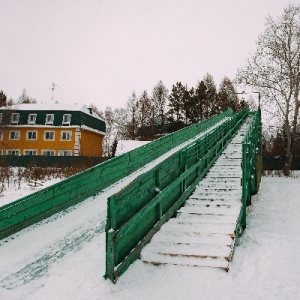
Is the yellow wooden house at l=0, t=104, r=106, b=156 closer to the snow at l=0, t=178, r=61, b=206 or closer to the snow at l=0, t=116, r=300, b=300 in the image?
the snow at l=0, t=178, r=61, b=206

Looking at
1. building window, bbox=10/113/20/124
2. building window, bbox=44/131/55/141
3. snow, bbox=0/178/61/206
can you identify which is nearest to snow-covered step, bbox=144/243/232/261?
snow, bbox=0/178/61/206

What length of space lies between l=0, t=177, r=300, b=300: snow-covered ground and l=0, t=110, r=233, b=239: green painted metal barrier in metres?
0.38

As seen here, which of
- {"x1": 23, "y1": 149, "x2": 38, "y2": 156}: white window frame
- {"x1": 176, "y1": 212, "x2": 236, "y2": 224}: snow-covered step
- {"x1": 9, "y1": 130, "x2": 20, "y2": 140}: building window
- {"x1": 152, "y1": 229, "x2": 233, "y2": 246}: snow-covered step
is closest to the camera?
{"x1": 152, "y1": 229, "x2": 233, "y2": 246}: snow-covered step

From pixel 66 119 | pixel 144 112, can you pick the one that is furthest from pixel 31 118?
pixel 144 112

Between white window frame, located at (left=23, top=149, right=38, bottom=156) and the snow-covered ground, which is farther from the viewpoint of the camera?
white window frame, located at (left=23, top=149, right=38, bottom=156)

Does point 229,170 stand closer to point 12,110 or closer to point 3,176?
point 3,176

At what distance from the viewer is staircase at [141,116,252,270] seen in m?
5.64

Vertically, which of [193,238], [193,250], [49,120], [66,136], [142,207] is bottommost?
[193,250]

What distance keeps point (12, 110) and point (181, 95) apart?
28385 millimetres

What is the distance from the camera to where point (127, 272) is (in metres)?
5.20

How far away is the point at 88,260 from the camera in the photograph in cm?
576

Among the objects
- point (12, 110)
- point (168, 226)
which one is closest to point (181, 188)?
point (168, 226)

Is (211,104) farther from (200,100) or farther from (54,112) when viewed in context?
(54,112)

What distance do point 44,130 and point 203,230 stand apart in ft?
131
